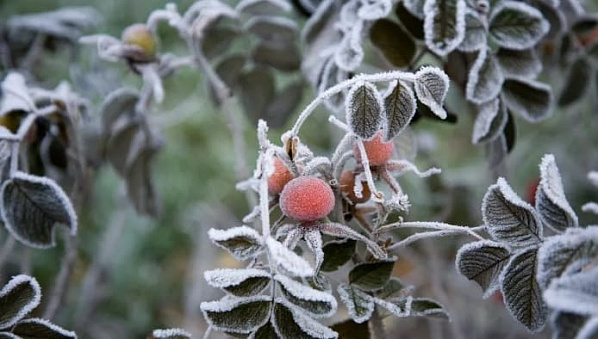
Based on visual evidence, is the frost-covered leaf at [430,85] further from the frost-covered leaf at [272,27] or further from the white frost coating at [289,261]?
the frost-covered leaf at [272,27]

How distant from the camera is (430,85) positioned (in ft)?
1.96

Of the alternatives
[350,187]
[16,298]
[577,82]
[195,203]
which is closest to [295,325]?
[350,187]

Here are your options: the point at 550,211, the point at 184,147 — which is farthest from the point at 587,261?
the point at 184,147

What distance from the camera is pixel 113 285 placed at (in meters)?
1.56

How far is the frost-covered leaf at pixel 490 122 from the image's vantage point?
754mm

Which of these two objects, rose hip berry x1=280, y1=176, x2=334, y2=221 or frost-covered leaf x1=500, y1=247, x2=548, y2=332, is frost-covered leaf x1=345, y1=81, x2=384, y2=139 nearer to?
rose hip berry x1=280, y1=176, x2=334, y2=221

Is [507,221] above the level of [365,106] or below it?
below

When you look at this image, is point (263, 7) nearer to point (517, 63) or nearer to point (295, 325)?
point (517, 63)

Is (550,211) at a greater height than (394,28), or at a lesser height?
lesser

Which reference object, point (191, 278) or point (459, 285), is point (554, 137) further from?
point (191, 278)

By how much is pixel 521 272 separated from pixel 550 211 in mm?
60

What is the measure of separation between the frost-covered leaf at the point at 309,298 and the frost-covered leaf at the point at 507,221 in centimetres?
17

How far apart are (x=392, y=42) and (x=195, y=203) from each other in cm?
113

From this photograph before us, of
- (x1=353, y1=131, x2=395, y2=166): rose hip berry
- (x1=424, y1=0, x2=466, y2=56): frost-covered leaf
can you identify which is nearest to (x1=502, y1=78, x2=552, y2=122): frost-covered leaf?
(x1=424, y1=0, x2=466, y2=56): frost-covered leaf
